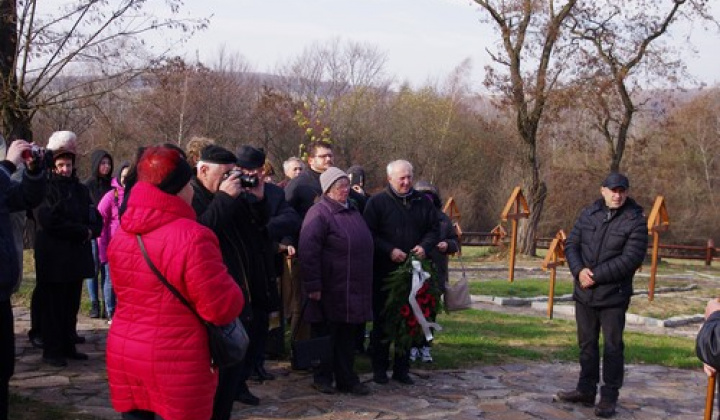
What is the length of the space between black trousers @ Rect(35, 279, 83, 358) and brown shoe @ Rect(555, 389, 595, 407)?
4472mm

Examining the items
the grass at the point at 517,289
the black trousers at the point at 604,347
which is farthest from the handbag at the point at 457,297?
the grass at the point at 517,289

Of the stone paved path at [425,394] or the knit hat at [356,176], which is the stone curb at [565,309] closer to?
the stone paved path at [425,394]

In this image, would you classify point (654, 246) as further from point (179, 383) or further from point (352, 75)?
point (352, 75)

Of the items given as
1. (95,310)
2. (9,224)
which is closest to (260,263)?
(9,224)

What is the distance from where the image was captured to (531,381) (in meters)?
8.00

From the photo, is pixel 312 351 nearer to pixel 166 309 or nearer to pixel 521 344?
pixel 166 309

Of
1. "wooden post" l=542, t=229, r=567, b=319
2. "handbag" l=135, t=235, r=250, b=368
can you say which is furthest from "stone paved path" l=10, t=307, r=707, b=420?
"wooden post" l=542, t=229, r=567, b=319

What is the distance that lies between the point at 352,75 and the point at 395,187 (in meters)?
52.3

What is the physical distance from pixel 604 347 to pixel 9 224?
15.8 ft

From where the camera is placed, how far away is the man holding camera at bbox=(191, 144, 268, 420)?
476cm

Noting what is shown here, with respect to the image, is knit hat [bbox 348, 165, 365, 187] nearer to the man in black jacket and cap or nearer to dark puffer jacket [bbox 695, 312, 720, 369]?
the man in black jacket and cap

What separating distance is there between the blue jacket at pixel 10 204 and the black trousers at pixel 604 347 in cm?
456

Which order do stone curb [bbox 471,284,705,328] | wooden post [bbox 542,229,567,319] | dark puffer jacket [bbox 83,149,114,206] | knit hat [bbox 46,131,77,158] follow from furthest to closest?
stone curb [bbox 471,284,705,328], wooden post [bbox 542,229,567,319], dark puffer jacket [bbox 83,149,114,206], knit hat [bbox 46,131,77,158]

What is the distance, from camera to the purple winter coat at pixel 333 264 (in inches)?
266
